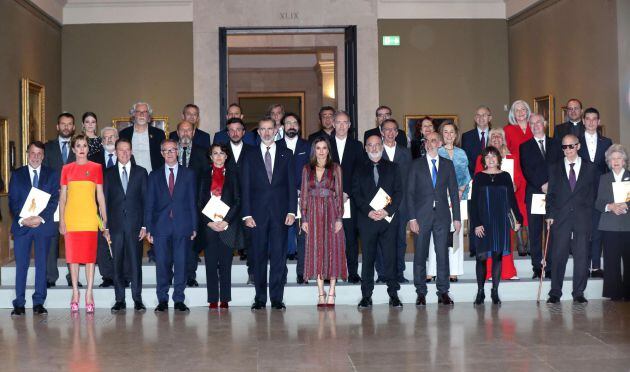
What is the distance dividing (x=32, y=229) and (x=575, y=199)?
5.28m

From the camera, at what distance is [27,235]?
9.25 m

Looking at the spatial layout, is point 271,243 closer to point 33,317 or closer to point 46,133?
point 33,317

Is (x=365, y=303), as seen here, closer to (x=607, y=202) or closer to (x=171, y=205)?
(x=171, y=205)

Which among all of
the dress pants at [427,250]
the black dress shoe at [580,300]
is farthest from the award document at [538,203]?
the dress pants at [427,250]

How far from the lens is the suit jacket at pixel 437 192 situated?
9.26m

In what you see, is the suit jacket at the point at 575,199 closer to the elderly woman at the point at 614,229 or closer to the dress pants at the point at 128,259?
the elderly woman at the point at 614,229

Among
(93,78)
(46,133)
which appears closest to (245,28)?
(93,78)

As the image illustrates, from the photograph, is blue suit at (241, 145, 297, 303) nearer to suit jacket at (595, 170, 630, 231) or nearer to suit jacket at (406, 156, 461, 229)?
suit jacket at (406, 156, 461, 229)

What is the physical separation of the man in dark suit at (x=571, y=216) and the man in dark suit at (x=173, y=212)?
3550 mm

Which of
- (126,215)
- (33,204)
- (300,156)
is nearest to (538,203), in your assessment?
(300,156)

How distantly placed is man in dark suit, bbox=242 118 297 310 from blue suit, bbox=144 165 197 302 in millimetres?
526

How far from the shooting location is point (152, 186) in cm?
923

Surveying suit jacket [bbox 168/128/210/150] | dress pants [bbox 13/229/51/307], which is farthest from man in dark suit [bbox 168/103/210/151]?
dress pants [bbox 13/229/51/307]

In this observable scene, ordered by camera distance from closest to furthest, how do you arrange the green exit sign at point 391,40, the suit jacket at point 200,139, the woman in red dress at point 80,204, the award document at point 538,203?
the woman in red dress at point 80,204 < the award document at point 538,203 < the suit jacket at point 200,139 < the green exit sign at point 391,40
